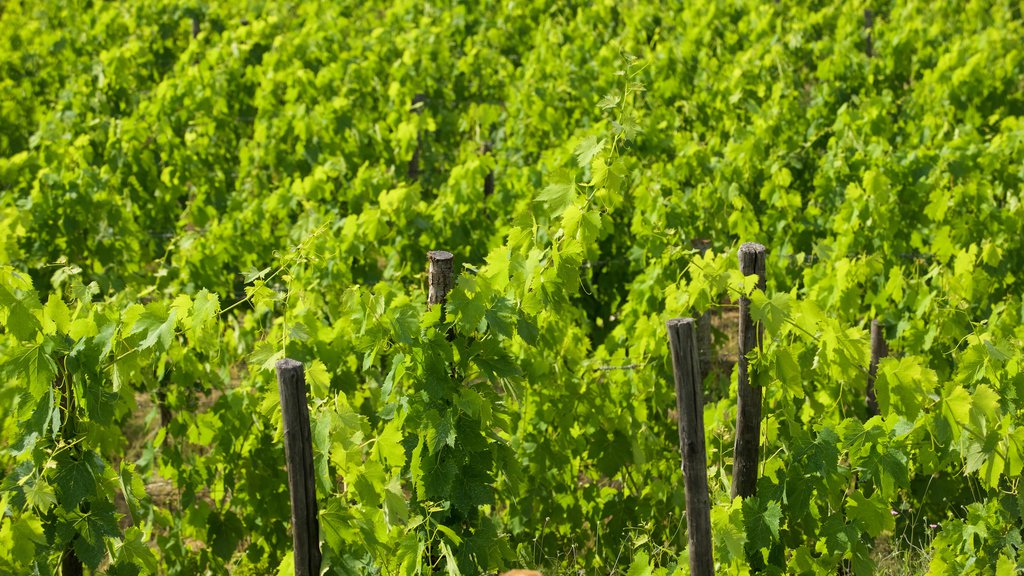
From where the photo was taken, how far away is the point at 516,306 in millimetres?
2680

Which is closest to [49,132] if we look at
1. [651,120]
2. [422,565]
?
[651,120]

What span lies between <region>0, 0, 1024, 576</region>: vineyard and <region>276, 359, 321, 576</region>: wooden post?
13 mm

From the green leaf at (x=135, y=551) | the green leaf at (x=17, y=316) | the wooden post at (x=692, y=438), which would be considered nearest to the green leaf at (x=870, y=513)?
the wooden post at (x=692, y=438)

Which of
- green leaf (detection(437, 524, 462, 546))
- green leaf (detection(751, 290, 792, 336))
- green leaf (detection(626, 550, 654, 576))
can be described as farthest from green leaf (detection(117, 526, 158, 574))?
green leaf (detection(751, 290, 792, 336))

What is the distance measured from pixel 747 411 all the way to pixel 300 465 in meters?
1.15

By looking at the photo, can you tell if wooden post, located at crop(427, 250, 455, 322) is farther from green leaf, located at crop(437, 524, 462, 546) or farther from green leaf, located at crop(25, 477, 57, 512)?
green leaf, located at crop(25, 477, 57, 512)

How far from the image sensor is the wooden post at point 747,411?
2670mm

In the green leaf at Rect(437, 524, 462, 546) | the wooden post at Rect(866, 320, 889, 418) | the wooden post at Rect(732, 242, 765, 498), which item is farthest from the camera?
the wooden post at Rect(866, 320, 889, 418)

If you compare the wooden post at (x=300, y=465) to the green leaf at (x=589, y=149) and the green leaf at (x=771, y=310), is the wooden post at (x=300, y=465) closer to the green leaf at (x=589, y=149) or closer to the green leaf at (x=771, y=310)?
the green leaf at (x=589, y=149)

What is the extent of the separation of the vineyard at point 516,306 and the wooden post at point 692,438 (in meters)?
0.02

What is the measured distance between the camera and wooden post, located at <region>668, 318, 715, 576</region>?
2379mm

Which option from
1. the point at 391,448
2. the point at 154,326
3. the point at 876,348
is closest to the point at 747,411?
Answer: the point at 391,448

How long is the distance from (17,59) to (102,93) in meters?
1.75

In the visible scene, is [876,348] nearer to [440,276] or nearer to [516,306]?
[516,306]
